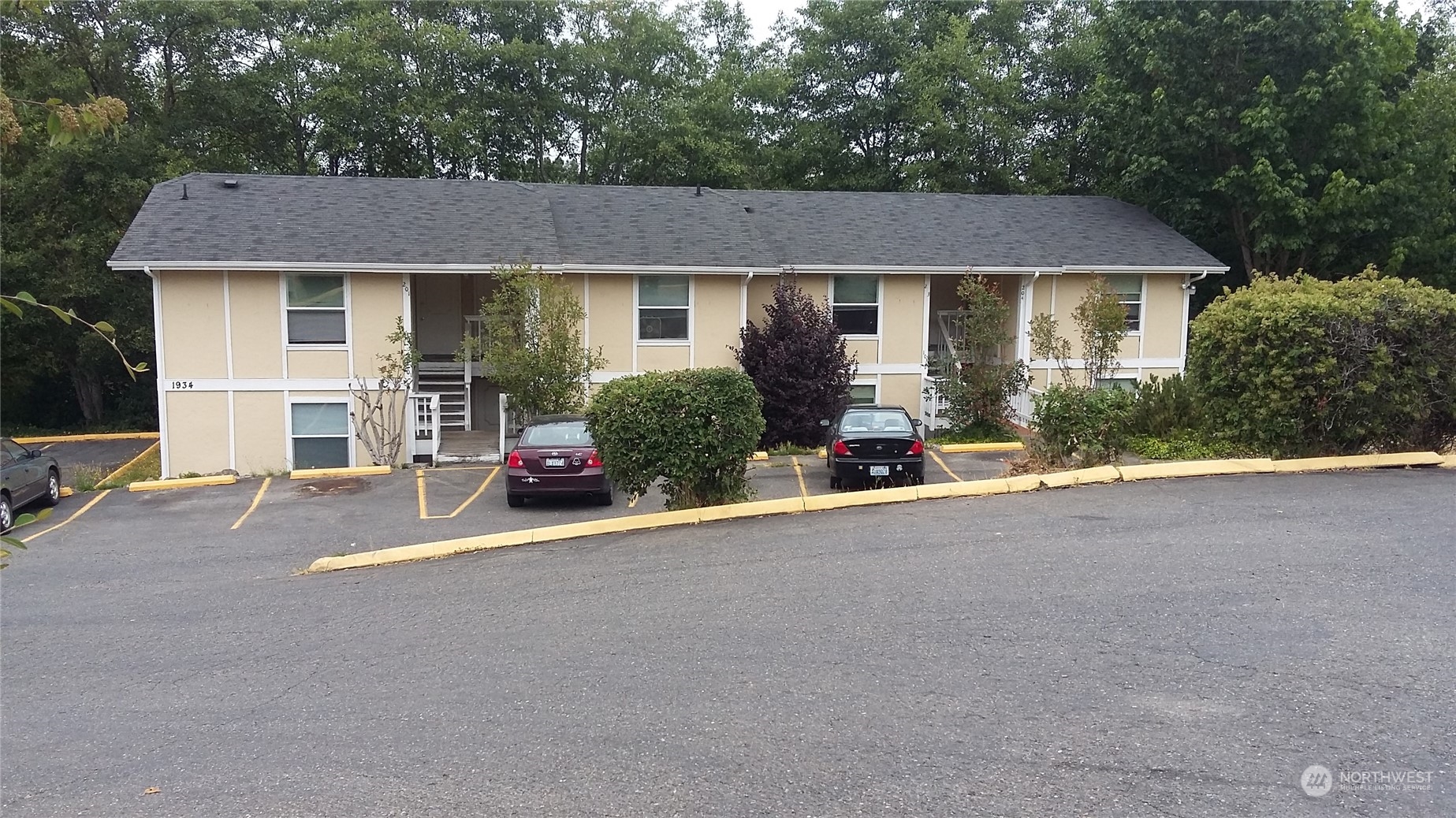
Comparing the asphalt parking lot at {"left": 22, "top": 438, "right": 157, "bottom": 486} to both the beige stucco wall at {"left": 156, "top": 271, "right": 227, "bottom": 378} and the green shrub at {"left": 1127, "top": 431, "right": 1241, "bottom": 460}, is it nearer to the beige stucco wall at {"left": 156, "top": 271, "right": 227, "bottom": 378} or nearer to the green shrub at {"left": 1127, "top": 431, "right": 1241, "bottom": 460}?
the beige stucco wall at {"left": 156, "top": 271, "right": 227, "bottom": 378}

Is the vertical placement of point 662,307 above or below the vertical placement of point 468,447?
above

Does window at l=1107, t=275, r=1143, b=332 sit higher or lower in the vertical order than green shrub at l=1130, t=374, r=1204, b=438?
higher

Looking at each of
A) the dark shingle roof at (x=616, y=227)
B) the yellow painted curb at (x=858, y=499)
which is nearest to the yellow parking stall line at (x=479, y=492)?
the dark shingle roof at (x=616, y=227)

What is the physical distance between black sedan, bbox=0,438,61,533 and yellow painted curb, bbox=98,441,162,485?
2285 millimetres

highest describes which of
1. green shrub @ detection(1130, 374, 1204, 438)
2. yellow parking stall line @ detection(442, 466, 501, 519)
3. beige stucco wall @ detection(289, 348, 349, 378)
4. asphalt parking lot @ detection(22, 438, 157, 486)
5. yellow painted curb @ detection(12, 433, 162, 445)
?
beige stucco wall @ detection(289, 348, 349, 378)

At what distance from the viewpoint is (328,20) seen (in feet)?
117

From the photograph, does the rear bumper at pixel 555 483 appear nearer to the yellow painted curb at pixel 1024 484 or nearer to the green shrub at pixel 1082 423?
the yellow painted curb at pixel 1024 484

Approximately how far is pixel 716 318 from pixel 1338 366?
42.4 feet

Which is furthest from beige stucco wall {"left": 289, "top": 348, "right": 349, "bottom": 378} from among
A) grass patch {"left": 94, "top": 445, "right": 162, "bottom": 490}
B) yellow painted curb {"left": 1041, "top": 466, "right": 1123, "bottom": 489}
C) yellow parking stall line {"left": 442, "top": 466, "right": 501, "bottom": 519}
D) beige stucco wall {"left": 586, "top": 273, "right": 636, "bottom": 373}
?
yellow painted curb {"left": 1041, "top": 466, "right": 1123, "bottom": 489}

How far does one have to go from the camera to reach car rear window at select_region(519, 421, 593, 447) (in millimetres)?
14742

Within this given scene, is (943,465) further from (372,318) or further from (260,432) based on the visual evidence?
(260,432)

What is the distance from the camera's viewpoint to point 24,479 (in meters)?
15.2

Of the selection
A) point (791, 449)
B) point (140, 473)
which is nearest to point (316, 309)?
point (140, 473)

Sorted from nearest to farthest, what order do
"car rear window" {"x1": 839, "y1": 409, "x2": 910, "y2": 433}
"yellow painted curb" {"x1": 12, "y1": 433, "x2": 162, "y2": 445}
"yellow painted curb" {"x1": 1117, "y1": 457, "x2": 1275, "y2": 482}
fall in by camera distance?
"yellow painted curb" {"x1": 1117, "y1": 457, "x2": 1275, "y2": 482}
"car rear window" {"x1": 839, "y1": 409, "x2": 910, "y2": 433}
"yellow painted curb" {"x1": 12, "y1": 433, "x2": 162, "y2": 445}
